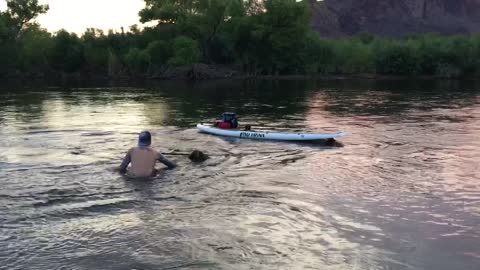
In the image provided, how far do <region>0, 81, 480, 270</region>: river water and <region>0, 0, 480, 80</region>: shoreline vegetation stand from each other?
63.0 metres

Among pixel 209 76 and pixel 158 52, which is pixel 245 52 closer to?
pixel 209 76

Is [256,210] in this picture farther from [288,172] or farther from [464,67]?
[464,67]

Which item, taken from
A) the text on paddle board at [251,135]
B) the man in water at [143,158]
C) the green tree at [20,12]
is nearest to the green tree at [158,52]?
the green tree at [20,12]

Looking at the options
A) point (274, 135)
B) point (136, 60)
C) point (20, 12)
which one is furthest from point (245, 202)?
point (20, 12)

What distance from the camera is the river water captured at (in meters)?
11.0

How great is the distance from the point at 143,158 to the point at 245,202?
3.87m

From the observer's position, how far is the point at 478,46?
90.8 metres

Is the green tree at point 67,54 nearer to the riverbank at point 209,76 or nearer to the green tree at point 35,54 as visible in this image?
the green tree at point 35,54

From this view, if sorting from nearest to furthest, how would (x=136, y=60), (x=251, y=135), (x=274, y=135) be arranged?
1. (x=274, y=135)
2. (x=251, y=135)
3. (x=136, y=60)

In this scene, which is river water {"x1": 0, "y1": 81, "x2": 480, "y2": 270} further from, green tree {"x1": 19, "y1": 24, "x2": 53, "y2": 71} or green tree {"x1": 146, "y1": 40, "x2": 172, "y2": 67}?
green tree {"x1": 19, "y1": 24, "x2": 53, "y2": 71}

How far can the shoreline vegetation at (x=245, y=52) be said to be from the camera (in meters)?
89.7

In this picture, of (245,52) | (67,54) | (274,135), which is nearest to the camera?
(274,135)

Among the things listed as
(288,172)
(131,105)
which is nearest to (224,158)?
(288,172)

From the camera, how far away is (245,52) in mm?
95000
